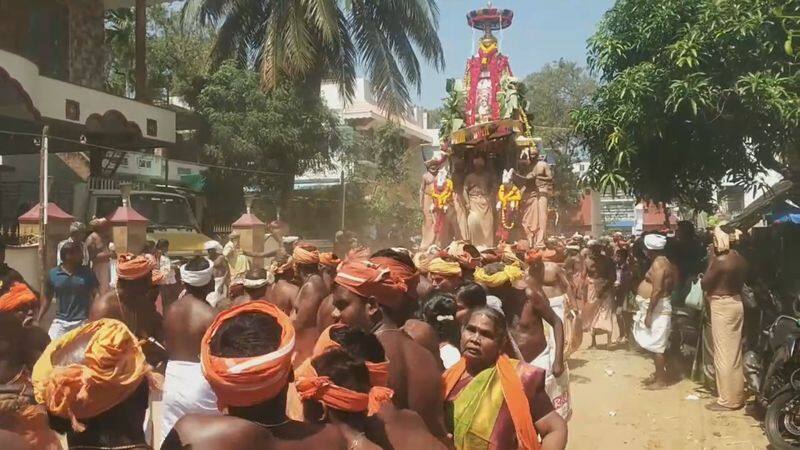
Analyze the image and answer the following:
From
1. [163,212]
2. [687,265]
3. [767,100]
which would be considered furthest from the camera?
[163,212]

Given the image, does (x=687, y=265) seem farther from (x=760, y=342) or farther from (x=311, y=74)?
(x=311, y=74)

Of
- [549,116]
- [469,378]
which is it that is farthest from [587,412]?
[549,116]

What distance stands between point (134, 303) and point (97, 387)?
2833 mm

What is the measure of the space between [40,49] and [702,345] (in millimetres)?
18789

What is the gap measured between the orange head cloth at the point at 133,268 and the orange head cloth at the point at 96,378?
264 centimetres

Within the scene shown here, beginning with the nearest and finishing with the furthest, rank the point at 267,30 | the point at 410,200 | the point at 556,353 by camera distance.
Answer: the point at 556,353, the point at 267,30, the point at 410,200

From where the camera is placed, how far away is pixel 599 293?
1176 centimetres

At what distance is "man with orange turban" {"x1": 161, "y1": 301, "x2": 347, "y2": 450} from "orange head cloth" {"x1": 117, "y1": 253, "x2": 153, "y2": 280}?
273cm

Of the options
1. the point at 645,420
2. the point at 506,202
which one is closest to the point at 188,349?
the point at 645,420

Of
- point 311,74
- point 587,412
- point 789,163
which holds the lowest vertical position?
point 587,412

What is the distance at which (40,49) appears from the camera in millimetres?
20406

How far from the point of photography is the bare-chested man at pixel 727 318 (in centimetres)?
753

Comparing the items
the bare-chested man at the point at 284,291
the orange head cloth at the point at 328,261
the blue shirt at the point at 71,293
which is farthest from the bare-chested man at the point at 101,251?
the orange head cloth at the point at 328,261

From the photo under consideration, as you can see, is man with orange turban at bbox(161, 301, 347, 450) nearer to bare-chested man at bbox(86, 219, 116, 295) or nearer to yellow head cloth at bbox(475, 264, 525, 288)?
yellow head cloth at bbox(475, 264, 525, 288)
